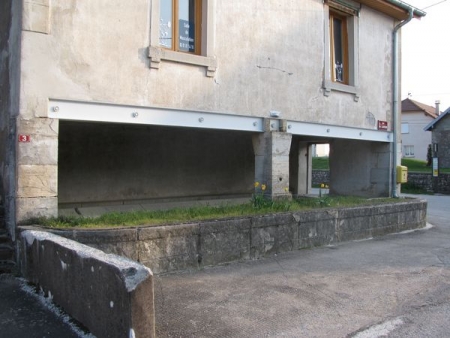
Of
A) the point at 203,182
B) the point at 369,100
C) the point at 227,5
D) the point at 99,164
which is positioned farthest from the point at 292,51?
the point at 99,164

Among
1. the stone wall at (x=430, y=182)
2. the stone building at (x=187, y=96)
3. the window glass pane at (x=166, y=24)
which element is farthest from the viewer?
the stone wall at (x=430, y=182)

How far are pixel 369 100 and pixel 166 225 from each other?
712 centimetres

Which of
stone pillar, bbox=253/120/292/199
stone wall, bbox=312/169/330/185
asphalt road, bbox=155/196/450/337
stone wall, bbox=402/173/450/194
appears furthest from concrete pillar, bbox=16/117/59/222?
stone wall, bbox=312/169/330/185

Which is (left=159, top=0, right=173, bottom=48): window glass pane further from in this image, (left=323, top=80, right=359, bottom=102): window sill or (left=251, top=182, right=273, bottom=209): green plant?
(left=323, top=80, right=359, bottom=102): window sill

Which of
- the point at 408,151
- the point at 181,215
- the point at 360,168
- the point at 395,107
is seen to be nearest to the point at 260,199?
the point at 181,215

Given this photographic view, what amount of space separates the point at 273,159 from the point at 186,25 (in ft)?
9.85

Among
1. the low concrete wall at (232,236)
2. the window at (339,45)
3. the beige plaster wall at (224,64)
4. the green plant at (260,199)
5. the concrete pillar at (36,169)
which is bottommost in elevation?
the low concrete wall at (232,236)

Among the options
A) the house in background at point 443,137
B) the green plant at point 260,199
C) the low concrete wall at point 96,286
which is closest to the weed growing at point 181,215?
the green plant at point 260,199

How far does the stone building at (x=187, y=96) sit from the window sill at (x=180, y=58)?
22 millimetres

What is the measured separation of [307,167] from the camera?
1393cm

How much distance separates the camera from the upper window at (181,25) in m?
7.43

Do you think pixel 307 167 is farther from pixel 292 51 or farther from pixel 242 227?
pixel 242 227

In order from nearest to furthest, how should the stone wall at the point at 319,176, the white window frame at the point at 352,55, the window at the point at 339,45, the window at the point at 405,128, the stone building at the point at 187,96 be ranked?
1. the stone building at the point at 187,96
2. the white window frame at the point at 352,55
3. the window at the point at 339,45
4. the stone wall at the point at 319,176
5. the window at the point at 405,128

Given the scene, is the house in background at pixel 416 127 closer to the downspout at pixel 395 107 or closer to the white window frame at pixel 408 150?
the white window frame at pixel 408 150
